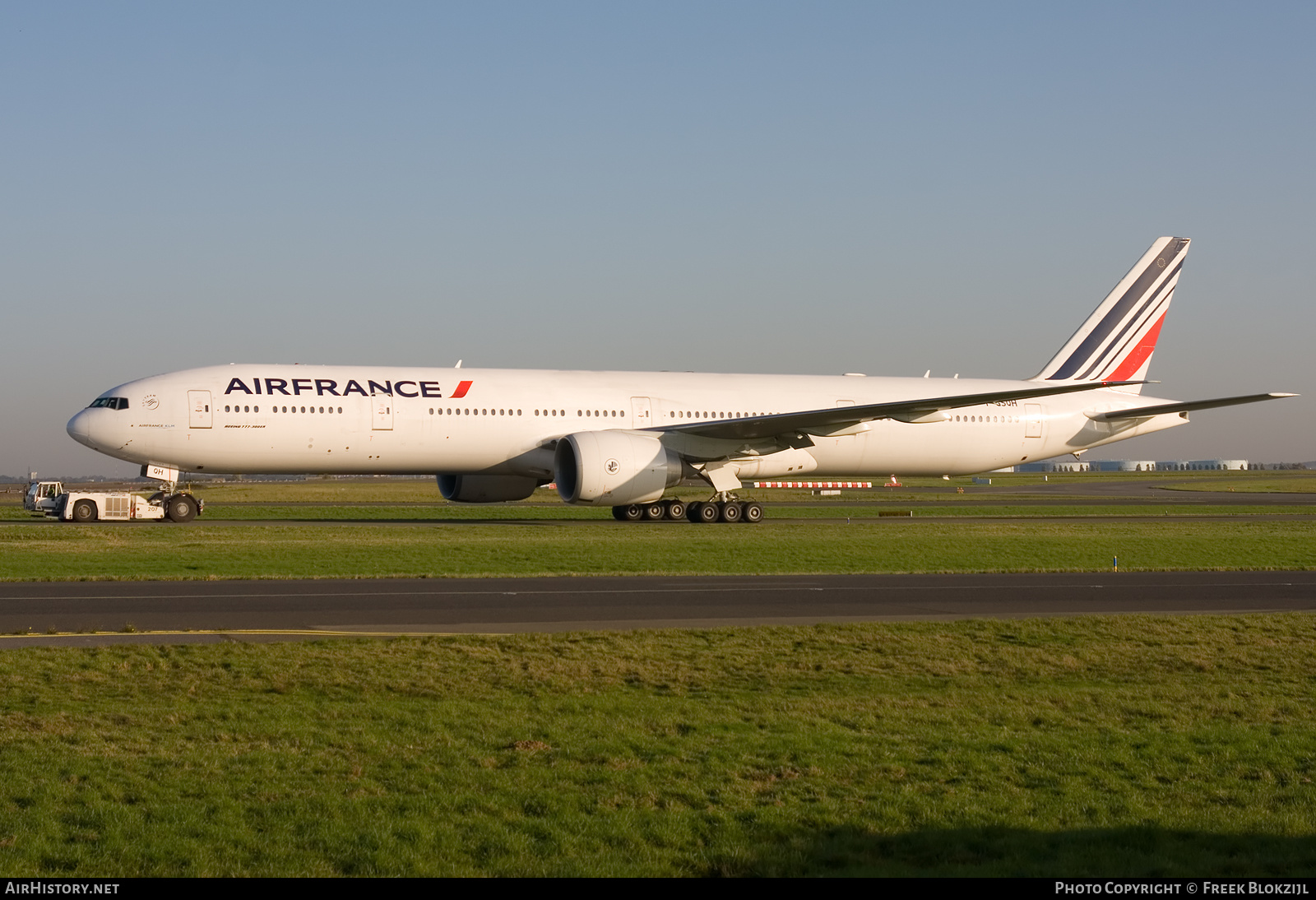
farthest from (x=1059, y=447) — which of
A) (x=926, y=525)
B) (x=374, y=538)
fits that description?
(x=374, y=538)

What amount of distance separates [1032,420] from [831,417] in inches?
424

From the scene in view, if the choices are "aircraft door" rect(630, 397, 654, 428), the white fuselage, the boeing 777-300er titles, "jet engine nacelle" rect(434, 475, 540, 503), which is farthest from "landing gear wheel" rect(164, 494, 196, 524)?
"aircraft door" rect(630, 397, 654, 428)

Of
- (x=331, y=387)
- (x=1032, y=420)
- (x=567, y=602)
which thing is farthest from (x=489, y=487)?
(x=567, y=602)

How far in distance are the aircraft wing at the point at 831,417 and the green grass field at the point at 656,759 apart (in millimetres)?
21414

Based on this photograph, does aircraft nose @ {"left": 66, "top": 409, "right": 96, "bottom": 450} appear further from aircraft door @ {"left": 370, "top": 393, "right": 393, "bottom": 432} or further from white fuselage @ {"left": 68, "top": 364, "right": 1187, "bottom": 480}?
aircraft door @ {"left": 370, "top": 393, "right": 393, "bottom": 432}

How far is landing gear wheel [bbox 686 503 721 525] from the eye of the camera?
3688 centimetres

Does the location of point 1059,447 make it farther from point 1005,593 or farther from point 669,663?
point 669,663

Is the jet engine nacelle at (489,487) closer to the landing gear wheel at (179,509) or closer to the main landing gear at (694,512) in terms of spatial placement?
the main landing gear at (694,512)

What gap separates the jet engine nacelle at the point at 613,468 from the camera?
110 ft

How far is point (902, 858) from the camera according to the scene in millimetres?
6465

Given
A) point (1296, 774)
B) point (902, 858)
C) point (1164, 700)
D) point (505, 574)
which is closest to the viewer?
point (902, 858)

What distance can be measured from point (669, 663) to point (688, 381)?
26944mm

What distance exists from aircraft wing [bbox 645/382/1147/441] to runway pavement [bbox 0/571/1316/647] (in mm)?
12928

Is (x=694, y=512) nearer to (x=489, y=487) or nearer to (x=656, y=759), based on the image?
(x=489, y=487)
